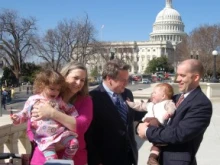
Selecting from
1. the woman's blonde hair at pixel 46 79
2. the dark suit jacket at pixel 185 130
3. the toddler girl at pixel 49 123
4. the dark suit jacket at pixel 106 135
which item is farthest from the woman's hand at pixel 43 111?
the dark suit jacket at pixel 185 130

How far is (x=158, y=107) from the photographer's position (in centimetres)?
352

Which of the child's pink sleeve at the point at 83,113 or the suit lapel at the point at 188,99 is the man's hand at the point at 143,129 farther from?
the child's pink sleeve at the point at 83,113

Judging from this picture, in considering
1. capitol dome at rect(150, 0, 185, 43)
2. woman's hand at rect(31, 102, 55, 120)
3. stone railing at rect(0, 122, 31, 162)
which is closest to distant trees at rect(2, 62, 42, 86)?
stone railing at rect(0, 122, 31, 162)

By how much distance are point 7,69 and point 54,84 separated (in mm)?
54084

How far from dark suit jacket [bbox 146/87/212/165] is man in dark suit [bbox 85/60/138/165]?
0.38 meters

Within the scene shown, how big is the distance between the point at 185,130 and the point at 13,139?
254cm

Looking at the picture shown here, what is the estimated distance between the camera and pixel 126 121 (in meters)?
3.56

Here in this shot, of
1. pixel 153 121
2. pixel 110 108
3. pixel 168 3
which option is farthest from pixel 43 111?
pixel 168 3

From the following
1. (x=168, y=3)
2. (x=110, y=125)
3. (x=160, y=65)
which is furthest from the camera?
(x=168, y=3)

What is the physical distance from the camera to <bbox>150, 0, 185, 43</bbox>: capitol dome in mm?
144375

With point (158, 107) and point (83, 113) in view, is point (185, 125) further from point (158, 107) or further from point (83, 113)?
point (83, 113)

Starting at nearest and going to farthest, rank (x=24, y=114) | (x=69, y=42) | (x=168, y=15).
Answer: (x=24, y=114) < (x=69, y=42) < (x=168, y=15)

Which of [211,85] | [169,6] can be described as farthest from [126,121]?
[169,6]

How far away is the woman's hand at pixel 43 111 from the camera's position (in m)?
2.88
